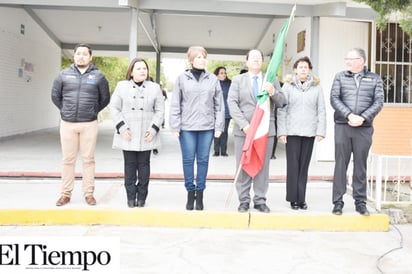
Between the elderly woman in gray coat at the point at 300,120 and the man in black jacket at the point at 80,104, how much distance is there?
79.4 inches

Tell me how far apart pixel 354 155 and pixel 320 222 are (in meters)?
0.81

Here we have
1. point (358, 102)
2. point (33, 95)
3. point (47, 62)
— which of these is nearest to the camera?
point (358, 102)

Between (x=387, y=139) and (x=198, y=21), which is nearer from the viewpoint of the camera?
(x=387, y=139)

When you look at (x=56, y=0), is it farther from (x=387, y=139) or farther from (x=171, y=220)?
(x=387, y=139)

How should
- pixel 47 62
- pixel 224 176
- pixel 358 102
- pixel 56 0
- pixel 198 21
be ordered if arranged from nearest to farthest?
pixel 358 102, pixel 224 176, pixel 56 0, pixel 198 21, pixel 47 62

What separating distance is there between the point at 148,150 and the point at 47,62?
11.7m

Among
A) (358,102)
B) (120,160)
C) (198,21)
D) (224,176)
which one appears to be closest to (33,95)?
(198,21)

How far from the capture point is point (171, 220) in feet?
16.0

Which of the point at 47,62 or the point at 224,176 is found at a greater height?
the point at 47,62

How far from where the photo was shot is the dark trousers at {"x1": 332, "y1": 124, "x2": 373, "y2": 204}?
192 inches

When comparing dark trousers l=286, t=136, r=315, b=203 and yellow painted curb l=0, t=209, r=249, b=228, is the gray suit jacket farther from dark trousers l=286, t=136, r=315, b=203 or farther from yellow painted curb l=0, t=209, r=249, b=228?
yellow painted curb l=0, t=209, r=249, b=228

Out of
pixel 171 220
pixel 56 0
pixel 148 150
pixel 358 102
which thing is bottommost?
pixel 171 220

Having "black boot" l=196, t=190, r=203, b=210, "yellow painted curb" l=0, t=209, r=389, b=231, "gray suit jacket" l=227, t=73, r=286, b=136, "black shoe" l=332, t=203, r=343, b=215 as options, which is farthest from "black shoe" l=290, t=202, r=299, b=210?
"black boot" l=196, t=190, r=203, b=210

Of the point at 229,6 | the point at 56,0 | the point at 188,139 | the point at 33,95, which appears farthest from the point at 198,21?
the point at 188,139
